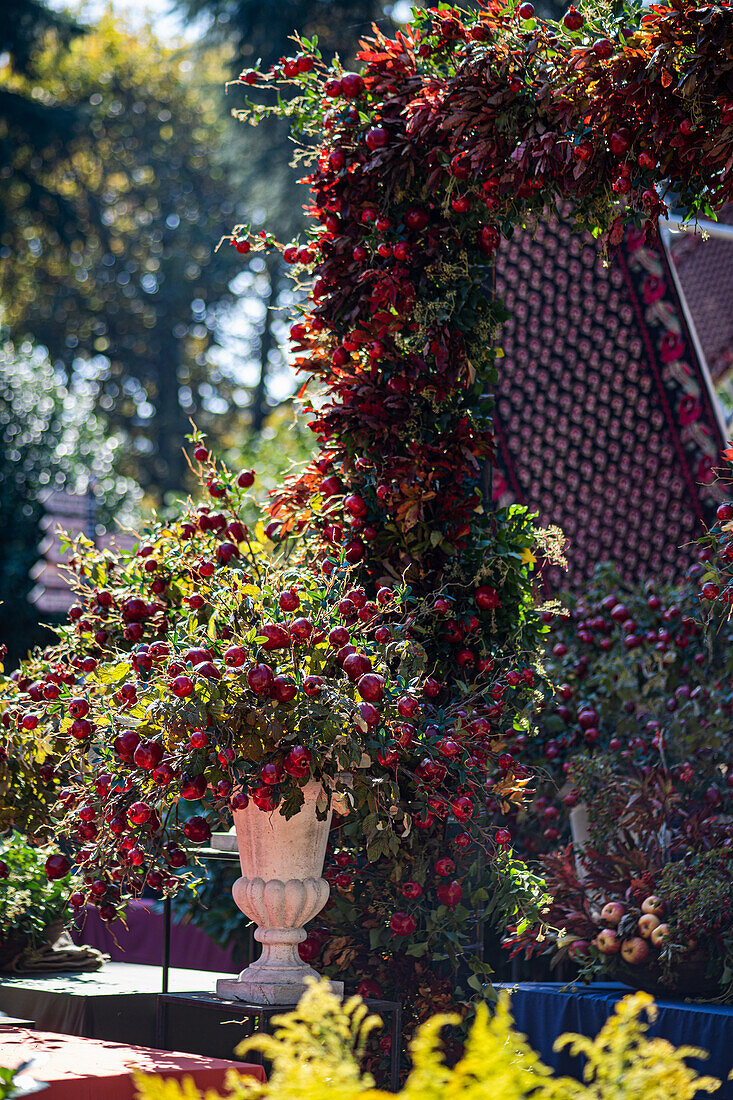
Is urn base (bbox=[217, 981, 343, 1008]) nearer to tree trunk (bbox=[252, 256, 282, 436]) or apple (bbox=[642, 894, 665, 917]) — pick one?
apple (bbox=[642, 894, 665, 917])

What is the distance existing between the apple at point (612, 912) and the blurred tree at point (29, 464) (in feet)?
30.2

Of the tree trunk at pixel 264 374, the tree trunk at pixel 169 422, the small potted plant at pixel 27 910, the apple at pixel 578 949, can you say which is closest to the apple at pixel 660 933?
the apple at pixel 578 949

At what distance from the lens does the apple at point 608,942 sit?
3.31 meters

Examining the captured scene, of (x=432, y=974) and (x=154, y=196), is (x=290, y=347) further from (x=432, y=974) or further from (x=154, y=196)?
(x=154, y=196)

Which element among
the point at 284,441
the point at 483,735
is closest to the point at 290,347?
the point at 483,735

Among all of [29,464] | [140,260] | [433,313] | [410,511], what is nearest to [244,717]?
[410,511]

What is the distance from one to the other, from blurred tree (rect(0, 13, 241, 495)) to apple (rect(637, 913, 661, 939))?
17.1 m

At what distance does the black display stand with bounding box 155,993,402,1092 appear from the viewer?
256 centimetres

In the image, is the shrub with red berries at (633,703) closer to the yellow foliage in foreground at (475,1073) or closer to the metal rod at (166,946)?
the metal rod at (166,946)

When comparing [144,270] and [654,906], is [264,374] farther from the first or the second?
[654,906]

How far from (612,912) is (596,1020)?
0.29 metres

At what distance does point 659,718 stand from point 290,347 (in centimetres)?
199

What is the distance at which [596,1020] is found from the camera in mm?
3291

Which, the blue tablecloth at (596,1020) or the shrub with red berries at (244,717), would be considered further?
the blue tablecloth at (596,1020)
